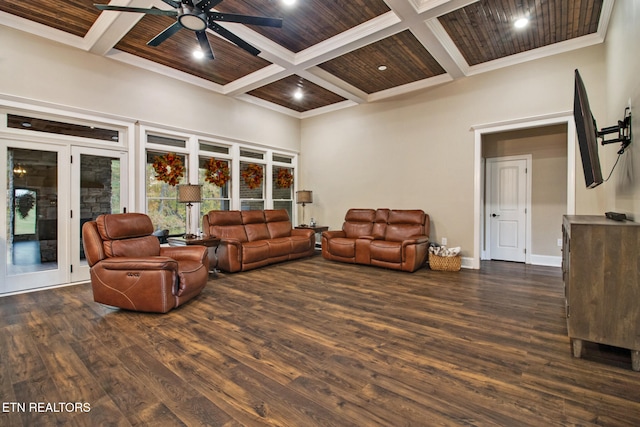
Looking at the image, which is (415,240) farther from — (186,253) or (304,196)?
(186,253)

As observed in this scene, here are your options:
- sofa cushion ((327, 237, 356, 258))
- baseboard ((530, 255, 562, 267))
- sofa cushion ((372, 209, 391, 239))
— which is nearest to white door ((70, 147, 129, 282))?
sofa cushion ((327, 237, 356, 258))

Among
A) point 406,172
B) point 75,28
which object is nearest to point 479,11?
point 406,172

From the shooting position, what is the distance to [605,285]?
2047 millimetres

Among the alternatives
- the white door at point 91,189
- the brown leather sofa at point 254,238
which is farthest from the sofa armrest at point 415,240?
the white door at point 91,189

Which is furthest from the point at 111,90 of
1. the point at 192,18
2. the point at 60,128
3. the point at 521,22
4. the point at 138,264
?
the point at 521,22

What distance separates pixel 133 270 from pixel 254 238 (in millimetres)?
2611

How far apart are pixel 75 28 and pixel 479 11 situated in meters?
4.85

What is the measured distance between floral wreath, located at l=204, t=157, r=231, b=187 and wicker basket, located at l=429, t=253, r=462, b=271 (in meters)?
4.07

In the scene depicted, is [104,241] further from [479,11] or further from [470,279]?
[479,11]

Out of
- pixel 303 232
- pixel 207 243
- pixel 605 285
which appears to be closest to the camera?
pixel 605 285

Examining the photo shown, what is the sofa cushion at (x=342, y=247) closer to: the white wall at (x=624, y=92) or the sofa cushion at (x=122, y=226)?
the sofa cushion at (x=122, y=226)

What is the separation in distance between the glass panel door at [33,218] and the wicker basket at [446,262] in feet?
17.5

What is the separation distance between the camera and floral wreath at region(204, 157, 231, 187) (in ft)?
18.8

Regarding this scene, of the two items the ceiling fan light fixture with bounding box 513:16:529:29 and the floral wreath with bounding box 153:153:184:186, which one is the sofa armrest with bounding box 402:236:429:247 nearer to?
the ceiling fan light fixture with bounding box 513:16:529:29
